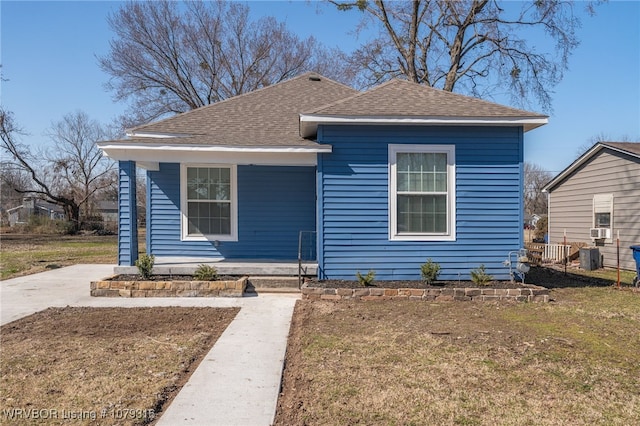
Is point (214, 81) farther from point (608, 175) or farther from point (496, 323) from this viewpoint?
point (496, 323)

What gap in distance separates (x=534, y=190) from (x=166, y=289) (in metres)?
45.1

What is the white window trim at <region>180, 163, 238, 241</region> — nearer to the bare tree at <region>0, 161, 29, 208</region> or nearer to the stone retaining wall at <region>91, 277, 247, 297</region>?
the stone retaining wall at <region>91, 277, 247, 297</region>

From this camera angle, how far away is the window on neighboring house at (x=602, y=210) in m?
13.1

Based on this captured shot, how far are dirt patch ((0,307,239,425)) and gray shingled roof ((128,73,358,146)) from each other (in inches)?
133

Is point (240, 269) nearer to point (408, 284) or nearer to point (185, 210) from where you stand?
point (185, 210)

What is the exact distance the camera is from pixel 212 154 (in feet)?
25.8

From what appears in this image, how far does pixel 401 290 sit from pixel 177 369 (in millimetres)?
4070

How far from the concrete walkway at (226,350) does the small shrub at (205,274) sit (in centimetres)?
56

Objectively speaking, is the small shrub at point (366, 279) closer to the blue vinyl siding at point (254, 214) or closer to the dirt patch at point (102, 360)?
the dirt patch at point (102, 360)

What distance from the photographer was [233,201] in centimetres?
930

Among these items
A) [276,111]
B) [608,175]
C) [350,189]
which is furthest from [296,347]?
[608,175]

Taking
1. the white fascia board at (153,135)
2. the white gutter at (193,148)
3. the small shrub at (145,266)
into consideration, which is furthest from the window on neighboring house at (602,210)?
the small shrub at (145,266)

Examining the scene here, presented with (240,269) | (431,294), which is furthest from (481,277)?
(240,269)

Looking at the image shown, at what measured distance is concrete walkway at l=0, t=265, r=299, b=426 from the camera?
3146mm
